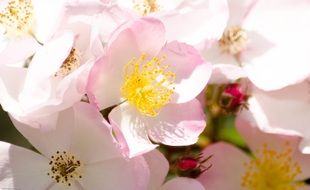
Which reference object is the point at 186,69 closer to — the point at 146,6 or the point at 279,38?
the point at 146,6

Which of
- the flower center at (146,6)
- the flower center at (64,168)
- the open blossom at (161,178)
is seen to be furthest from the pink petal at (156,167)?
the flower center at (146,6)

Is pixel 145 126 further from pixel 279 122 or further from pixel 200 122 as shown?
pixel 279 122

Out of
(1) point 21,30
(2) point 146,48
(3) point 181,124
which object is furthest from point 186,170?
(1) point 21,30

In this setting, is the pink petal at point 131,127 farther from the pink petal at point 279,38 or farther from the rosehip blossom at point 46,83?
the pink petal at point 279,38

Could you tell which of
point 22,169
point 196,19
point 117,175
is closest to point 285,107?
point 196,19

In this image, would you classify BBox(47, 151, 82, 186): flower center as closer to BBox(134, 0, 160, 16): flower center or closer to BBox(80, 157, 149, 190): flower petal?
BBox(80, 157, 149, 190): flower petal

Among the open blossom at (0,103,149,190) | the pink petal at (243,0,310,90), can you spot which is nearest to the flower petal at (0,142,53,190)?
the open blossom at (0,103,149,190)
